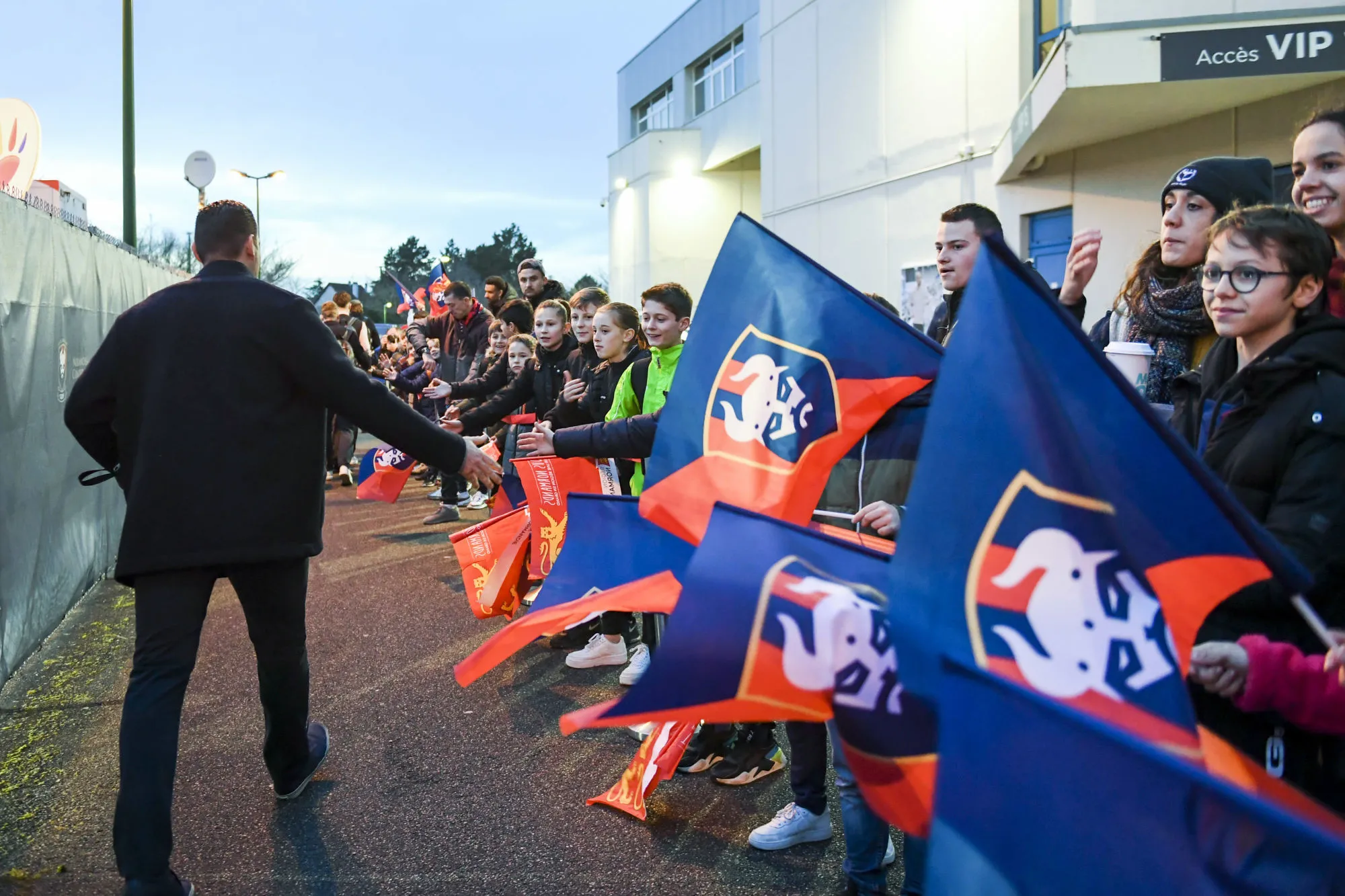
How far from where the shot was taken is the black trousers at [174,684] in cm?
314

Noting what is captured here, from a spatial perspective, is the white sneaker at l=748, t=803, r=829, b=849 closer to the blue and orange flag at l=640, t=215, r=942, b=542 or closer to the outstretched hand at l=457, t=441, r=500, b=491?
the blue and orange flag at l=640, t=215, r=942, b=542

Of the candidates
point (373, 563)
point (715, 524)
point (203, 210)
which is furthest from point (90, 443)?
point (373, 563)

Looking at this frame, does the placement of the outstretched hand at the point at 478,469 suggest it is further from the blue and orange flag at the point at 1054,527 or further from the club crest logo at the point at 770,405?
the blue and orange flag at the point at 1054,527

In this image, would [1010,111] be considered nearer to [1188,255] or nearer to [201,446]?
[1188,255]

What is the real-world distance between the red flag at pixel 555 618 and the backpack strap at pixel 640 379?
3.02 metres

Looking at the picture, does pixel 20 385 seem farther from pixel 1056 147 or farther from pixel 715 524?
pixel 1056 147

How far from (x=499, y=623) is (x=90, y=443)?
136 inches

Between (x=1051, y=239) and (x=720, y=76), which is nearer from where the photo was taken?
(x=1051, y=239)

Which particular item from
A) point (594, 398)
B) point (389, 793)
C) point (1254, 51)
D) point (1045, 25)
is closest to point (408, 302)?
point (1045, 25)

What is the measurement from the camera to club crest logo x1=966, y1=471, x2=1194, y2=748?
1634 millimetres

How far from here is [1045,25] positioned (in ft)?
43.2

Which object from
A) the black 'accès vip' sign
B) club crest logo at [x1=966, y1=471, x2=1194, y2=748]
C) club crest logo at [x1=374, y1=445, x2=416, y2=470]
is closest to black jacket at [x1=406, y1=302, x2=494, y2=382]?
club crest logo at [x1=374, y1=445, x2=416, y2=470]

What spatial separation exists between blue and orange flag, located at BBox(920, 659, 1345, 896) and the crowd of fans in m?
0.65

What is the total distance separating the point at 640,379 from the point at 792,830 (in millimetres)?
2609
